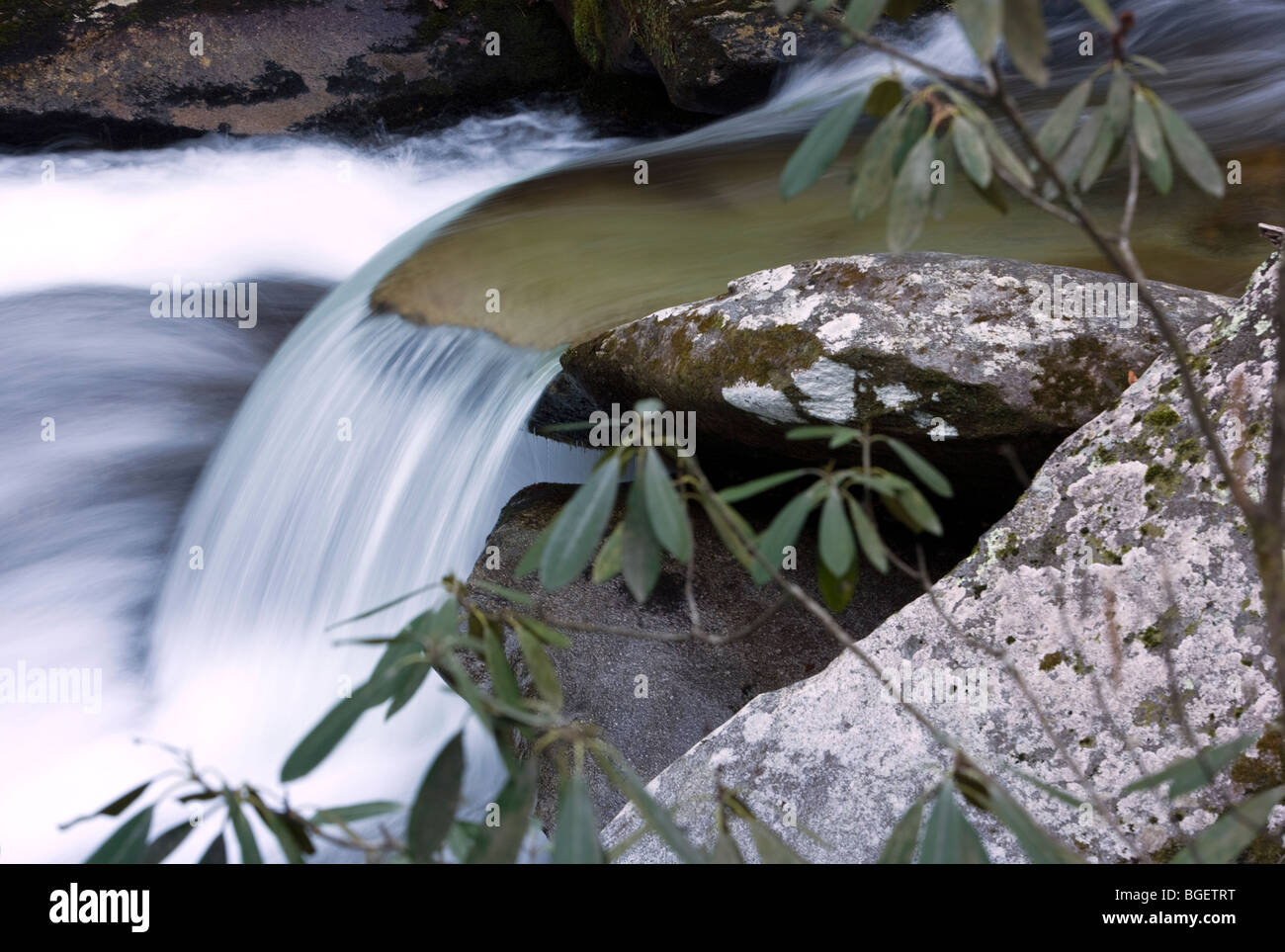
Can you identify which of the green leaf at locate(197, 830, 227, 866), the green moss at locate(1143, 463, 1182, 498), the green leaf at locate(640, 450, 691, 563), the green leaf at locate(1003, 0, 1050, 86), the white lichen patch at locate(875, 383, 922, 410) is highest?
the green leaf at locate(1003, 0, 1050, 86)

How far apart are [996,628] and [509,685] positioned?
4.24ft

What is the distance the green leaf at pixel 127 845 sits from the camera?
1.00 m

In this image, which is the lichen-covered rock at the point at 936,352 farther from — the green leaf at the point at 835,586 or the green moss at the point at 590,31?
the green moss at the point at 590,31

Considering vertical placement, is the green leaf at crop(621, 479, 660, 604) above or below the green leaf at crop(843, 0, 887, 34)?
below

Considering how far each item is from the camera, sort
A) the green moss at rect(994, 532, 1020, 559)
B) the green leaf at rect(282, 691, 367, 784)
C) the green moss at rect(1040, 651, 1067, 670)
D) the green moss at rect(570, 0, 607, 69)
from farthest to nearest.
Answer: the green moss at rect(570, 0, 607, 69) < the green moss at rect(994, 532, 1020, 559) < the green moss at rect(1040, 651, 1067, 670) < the green leaf at rect(282, 691, 367, 784)

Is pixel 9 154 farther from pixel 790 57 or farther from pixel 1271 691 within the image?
pixel 1271 691

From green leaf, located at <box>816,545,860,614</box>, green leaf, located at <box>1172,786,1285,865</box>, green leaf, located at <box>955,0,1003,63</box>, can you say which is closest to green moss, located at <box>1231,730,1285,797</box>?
green leaf, located at <box>1172,786,1285,865</box>

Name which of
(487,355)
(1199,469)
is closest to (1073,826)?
(1199,469)

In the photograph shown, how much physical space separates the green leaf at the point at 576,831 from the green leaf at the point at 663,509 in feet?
0.78

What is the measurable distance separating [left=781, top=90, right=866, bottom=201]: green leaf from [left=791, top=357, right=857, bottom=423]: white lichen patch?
1.83 metres

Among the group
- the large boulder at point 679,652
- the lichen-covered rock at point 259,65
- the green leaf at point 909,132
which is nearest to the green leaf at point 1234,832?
the green leaf at point 909,132

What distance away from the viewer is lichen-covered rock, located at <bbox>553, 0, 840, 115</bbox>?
6.81m

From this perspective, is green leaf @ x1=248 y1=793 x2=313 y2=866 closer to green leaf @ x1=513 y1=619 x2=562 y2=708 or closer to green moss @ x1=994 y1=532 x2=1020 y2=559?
green leaf @ x1=513 y1=619 x2=562 y2=708

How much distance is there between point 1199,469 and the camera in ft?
6.46
